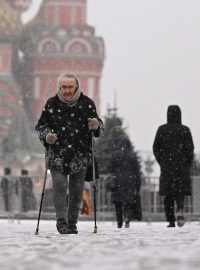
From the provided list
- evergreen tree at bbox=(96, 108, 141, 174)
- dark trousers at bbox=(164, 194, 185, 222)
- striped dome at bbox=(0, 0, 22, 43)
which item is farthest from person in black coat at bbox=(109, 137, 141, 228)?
striped dome at bbox=(0, 0, 22, 43)

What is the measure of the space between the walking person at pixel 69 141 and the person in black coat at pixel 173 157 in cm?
309

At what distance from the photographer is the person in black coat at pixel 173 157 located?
1354cm

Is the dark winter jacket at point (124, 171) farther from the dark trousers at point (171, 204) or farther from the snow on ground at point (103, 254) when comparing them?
the snow on ground at point (103, 254)

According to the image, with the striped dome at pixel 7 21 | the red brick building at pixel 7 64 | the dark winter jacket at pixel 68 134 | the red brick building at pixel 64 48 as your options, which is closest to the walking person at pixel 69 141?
the dark winter jacket at pixel 68 134

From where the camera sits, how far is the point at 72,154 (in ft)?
34.4

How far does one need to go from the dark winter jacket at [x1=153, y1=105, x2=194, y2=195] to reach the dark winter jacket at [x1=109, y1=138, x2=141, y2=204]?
2.23 m

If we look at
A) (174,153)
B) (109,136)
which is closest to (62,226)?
(174,153)

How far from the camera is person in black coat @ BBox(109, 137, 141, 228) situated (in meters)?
15.9

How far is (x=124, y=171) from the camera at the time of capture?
16000 millimetres

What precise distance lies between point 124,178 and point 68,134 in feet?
18.6

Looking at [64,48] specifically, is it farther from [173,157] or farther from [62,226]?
[62,226]

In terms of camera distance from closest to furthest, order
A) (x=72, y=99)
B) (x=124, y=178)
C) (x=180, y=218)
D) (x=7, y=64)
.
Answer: (x=72, y=99), (x=180, y=218), (x=124, y=178), (x=7, y=64)

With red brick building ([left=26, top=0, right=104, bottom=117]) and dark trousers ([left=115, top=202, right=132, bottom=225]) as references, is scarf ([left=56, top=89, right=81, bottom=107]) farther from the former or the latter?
red brick building ([left=26, top=0, right=104, bottom=117])

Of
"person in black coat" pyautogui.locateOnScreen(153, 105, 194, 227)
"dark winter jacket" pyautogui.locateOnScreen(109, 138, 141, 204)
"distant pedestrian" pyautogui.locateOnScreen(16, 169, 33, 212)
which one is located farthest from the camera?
"distant pedestrian" pyautogui.locateOnScreen(16, 169, 33, 212)
